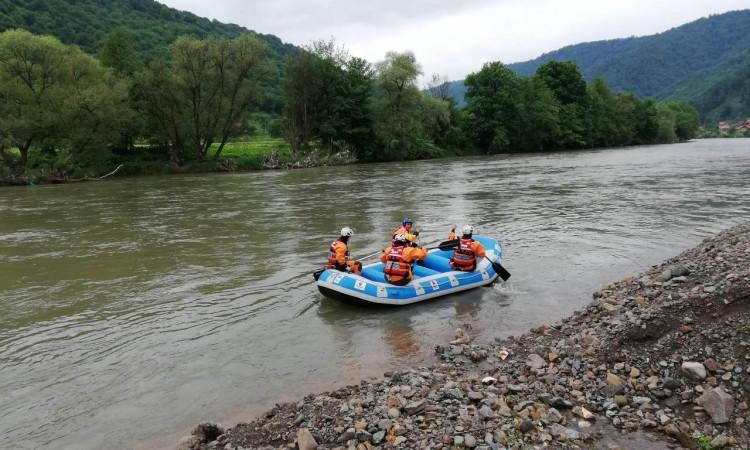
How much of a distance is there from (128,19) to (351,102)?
247ft

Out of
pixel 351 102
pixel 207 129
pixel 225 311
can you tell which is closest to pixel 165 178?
pixel 207 129

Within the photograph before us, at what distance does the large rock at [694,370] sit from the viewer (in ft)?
16.2

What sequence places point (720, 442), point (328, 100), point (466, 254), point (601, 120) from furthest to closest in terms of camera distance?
point (601, 120) → point (328, 100) → point (466, 254) → point (720, 442)

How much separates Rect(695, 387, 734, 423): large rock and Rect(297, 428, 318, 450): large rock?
11.4 ft

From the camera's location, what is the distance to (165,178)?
39.8m

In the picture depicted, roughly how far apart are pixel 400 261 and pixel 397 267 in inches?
4.9

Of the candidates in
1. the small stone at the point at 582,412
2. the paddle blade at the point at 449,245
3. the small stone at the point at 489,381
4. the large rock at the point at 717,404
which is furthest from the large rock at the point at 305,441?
the paddle blade at the point at 449,245

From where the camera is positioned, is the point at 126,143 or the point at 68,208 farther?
the point at 126,143

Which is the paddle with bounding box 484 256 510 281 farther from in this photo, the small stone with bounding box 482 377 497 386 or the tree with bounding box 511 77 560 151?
the tree with bounding box 511 77 560 151

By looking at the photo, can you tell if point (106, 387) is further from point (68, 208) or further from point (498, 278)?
point (68, 208)

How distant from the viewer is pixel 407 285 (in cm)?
958

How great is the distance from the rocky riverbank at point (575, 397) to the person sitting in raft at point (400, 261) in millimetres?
2978

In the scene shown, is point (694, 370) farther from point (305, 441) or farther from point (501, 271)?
point (501, 271)

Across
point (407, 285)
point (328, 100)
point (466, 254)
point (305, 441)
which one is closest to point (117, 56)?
point (328, 100)
